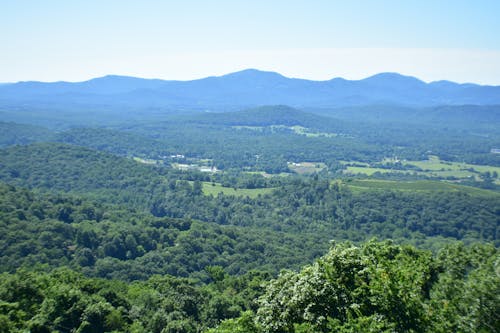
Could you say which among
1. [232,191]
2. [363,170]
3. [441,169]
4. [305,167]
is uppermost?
[232,191]

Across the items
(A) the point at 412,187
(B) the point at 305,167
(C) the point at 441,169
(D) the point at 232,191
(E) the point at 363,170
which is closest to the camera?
(A) the point at 412,187

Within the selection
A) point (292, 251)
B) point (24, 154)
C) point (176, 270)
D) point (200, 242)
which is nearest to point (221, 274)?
point (176, 270)

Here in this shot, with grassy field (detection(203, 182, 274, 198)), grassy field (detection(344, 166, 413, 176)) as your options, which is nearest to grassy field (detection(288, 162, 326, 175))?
grassy field (detection(344, 166, 413, 176))

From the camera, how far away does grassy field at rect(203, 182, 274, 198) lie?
119562 mm

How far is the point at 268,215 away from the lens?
105m

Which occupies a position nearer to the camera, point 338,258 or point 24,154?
point 338,258

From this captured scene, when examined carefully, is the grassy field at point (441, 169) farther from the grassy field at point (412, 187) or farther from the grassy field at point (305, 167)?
the grassy field at point (412, 187)

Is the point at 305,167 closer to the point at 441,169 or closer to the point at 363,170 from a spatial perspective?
the point at 363,170

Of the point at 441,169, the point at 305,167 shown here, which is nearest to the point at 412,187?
the point at 441,169

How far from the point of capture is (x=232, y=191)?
123188 mm

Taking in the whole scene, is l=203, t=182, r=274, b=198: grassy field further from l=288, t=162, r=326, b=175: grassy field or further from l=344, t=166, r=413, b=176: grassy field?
l=344, t=166, r=413, b=176: grassy field

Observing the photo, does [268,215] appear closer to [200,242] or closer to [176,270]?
[200,242]

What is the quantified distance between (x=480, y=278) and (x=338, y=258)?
5.22 meters

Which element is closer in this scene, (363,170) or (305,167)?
(363,170)
